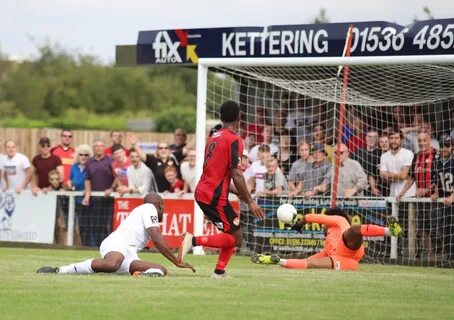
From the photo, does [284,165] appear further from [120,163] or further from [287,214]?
[287,214]

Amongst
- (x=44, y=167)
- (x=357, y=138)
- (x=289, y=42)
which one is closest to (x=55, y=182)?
(x=44, y=167)

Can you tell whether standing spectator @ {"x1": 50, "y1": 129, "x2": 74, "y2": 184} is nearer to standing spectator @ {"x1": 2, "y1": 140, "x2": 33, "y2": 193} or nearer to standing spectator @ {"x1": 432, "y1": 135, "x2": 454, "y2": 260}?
standing spectator @ {"x1": 2, "y1": 140, "x2": 33, "y2": 193}

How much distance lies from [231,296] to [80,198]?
41.6 ft

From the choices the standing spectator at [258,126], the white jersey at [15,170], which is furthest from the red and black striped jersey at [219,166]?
the white jersey at [15,170]

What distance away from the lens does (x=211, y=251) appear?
2261 cm

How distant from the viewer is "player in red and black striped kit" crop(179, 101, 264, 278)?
14352 millimetres

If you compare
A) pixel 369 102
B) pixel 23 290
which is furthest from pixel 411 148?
pixel 23 290

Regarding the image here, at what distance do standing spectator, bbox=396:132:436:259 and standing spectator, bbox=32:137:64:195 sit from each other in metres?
7.97

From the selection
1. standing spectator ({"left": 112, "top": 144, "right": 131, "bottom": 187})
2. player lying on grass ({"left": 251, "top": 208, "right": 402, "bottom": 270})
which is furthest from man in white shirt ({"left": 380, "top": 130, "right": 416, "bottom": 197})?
standing spectator ({"left": 112, "top": 144, "right": 131, "bottom": 187})

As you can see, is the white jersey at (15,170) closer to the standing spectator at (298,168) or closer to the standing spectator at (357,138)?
the standing spectator at (298,168)

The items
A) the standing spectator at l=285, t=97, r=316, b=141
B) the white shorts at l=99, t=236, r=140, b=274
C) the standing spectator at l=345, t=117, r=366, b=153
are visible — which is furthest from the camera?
the standing spectator at l=285, t=97, r=316, b=141

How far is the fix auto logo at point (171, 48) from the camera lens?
77.7 feet

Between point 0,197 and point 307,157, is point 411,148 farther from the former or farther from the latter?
point 0,197

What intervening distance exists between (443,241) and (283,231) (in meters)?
3.15
